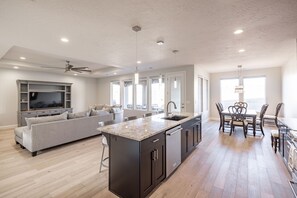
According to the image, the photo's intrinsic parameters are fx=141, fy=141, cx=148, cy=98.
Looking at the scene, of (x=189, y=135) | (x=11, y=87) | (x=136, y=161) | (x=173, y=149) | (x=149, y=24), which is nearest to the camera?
(x=136, y=161)

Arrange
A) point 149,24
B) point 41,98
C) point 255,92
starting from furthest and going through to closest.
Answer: point 41,98 → point 255,92 → point 149,24

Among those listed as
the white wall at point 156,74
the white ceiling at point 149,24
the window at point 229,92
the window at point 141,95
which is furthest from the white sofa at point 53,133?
the window at point 229,92

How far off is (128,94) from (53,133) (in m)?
Answer: 4.77

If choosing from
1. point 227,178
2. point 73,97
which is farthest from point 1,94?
point 227,178

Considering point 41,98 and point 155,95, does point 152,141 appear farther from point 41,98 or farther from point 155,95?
point 41,98

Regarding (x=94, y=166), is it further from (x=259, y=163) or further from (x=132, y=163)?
(x=259, y=163)

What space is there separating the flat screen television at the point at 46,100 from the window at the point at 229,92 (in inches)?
345

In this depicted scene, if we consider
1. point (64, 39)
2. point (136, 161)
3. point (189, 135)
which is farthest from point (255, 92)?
point (64, 39)

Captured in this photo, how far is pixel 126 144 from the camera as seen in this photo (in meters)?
1.90

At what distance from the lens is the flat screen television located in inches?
262

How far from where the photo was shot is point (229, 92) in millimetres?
7383

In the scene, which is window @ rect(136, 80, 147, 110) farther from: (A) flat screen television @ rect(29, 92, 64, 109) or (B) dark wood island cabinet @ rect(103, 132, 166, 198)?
(B) dark wood island cabinet @ rect(103, 132, 166, 198)

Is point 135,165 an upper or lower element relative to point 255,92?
lower

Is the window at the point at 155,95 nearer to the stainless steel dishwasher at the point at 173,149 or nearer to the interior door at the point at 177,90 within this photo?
the interior door at the point at 177,90
